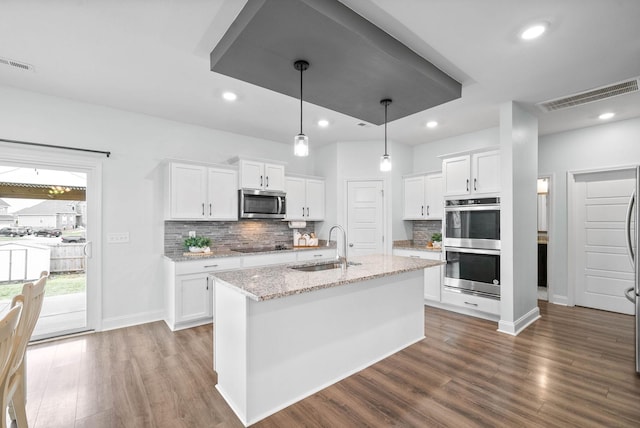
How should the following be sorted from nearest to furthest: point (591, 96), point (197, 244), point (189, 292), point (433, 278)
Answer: point (591, 96), point (189, 292), point (197, 244), point (433, 278)

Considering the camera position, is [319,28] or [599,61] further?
[599,61]

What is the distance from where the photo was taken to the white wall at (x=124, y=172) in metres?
3.41

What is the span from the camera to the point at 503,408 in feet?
6.98

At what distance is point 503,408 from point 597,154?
4.32m

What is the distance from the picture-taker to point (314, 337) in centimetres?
235

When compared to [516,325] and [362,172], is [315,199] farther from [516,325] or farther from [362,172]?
[516,325]

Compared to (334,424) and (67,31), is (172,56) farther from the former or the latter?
(334,424)

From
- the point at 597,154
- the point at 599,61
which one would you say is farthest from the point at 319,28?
the point at 597,154

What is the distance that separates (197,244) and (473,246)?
3799mm

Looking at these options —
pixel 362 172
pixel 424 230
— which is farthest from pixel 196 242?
pixel 424 230

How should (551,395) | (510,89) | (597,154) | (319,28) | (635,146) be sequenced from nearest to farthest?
(319,28) → (551,395) → (510,89) → (635,146) → (597,154)

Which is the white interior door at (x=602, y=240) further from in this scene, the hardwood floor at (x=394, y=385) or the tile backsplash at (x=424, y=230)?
the tile backsplash at (x=424, y=230)

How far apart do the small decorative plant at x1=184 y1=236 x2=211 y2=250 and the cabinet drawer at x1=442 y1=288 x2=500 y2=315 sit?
356 centimetres

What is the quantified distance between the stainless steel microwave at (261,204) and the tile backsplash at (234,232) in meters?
0.41
